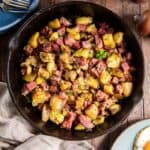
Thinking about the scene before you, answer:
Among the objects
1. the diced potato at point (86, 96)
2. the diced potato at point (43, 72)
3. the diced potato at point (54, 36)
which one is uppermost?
the diced potato at point (54, 36)

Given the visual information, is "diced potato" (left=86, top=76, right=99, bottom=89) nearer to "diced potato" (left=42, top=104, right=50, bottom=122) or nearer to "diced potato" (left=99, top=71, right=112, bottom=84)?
"diced potato" (left=99, top=71, right=112, bottom=84)

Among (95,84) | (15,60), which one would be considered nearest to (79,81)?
(95,84)

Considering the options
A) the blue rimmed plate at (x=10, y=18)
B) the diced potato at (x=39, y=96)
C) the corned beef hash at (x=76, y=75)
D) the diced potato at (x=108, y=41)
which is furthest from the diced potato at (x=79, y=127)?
the blue rimmed plate at (x=10, y=18)

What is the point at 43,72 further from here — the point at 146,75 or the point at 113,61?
the point at 146,75

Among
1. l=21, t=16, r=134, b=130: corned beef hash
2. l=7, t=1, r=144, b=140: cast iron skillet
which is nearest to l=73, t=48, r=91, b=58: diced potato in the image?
l=21, t=16, r=134, b=130: corned beef hash

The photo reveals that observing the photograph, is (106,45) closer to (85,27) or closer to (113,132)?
(85,27)

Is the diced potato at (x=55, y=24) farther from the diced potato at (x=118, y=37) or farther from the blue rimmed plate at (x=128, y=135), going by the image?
the blue rimmed plate at (x=128, y=135)
